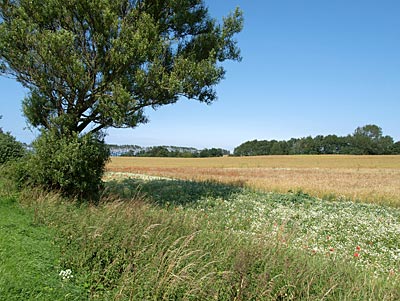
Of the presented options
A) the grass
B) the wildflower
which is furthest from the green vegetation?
the wildflower

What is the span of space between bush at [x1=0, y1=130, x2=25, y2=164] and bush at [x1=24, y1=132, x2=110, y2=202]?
4974 mm

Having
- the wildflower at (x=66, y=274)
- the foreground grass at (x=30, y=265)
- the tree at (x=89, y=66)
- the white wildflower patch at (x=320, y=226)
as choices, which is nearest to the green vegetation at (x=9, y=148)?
the tree at (x=89, y=66)

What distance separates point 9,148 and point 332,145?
395 ft

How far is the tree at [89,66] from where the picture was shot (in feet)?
33.0

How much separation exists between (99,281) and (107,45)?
8.88 m

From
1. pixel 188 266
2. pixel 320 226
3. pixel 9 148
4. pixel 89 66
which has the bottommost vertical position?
pixel 320 226

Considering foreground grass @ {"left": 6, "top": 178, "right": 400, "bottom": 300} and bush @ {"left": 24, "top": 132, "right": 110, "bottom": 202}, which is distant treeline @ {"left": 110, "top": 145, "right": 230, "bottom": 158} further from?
foreground grass @ {"left": 6, "top": 178, "right": 400, "bottom": 300}

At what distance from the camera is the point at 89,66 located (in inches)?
426

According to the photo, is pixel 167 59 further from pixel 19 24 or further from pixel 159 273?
pixel 159 273

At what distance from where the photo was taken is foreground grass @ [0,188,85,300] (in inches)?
150

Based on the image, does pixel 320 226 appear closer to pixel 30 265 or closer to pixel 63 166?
pixel 30 265

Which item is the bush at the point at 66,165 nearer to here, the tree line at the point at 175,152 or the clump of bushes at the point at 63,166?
the clump of bushes at the point at 63,166

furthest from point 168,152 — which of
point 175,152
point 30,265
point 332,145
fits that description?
point 30,265

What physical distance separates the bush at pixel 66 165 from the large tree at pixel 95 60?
795 mm
